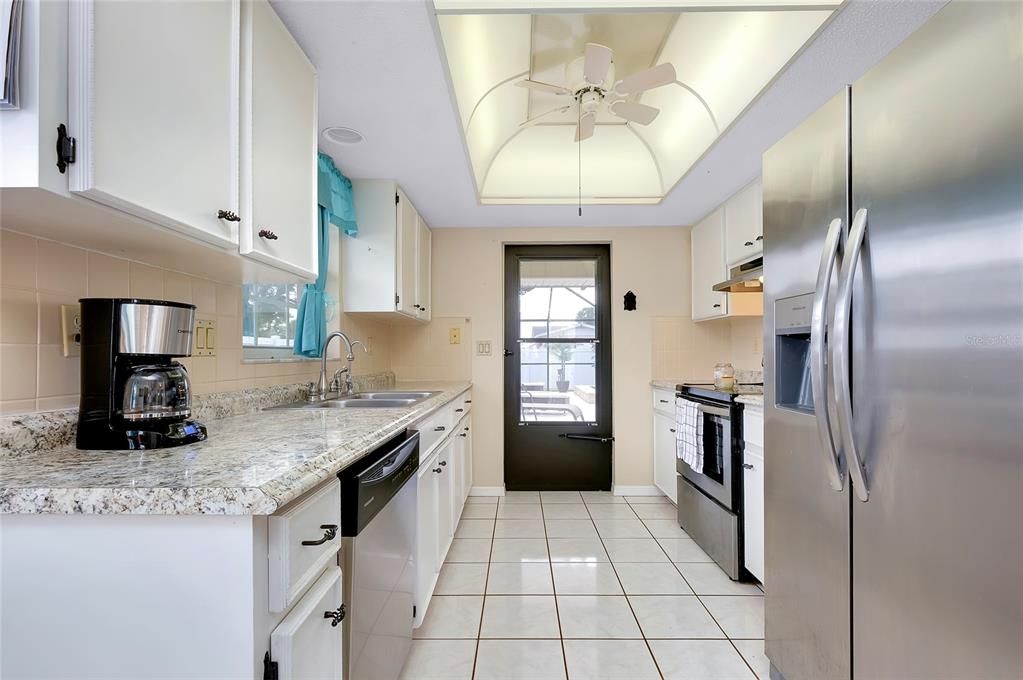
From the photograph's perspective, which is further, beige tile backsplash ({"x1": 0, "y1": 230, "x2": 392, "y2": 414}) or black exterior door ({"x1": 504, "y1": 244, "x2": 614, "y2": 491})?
black exterior door ({"x1": 504, "y1": 244, "x2": 614, "y2": 491})

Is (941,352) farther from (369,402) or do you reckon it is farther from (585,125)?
(369,402)

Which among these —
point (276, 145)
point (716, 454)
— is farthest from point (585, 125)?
point (716, 454)

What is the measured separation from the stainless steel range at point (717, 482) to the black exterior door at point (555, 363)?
102 cm

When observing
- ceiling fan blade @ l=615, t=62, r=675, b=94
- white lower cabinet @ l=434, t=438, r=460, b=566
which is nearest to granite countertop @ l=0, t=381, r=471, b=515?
white lower cabinet @ l=434, t=438, r=460, b=566

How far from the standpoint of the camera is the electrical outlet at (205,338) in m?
1.47

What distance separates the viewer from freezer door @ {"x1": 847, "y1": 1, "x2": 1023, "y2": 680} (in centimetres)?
79

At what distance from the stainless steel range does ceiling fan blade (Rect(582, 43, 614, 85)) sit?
5.32ft

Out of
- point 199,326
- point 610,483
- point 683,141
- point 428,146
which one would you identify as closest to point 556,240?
point 683,141

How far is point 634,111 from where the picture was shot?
2230mm

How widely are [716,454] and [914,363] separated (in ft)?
5.20

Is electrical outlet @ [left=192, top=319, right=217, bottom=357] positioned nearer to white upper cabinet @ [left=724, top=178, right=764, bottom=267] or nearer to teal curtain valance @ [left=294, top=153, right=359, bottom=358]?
teal curtain valance @ [left=294, top=153, right=359, bottom=358]

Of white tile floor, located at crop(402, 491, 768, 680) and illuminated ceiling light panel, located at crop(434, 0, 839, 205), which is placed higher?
illuminated ceiling light panel, located at crop(434, 0, 839, 205)

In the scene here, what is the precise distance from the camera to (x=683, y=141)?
2.74 m

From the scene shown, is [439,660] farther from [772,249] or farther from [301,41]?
[301,41]
